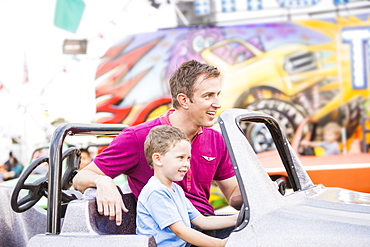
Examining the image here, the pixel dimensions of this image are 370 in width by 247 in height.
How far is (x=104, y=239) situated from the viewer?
1.91 meters

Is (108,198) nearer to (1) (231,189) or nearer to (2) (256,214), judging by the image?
(2) (256,214)

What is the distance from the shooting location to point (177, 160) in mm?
1980

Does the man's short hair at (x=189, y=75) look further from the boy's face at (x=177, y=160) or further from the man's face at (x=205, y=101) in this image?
the boy's face at (x=177, y=160)

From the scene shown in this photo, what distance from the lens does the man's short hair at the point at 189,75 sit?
234 cm

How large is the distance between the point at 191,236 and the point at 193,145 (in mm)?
640

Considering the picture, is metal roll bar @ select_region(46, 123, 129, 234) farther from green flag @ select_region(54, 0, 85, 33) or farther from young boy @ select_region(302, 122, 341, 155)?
green flag @ select_region(54, 0, 85, 33)

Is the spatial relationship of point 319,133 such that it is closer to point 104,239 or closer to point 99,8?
point 99,8

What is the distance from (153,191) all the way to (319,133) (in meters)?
7.25

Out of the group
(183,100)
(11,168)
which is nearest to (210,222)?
(183,100)

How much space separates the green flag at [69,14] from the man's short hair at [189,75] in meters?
7.43

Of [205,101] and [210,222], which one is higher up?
[205,101]

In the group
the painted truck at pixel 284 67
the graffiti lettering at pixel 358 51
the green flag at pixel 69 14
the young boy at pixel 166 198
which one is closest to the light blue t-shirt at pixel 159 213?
the young boy at pixel 166 198

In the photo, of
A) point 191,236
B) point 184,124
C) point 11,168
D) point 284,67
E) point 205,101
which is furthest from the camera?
point 284,67

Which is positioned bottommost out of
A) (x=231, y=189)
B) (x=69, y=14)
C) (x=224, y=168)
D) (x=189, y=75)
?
(x=231, y=189)
